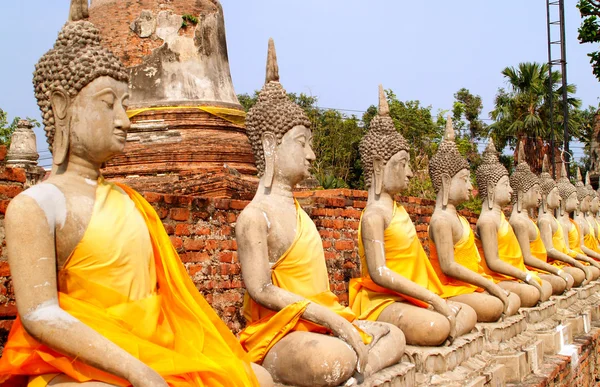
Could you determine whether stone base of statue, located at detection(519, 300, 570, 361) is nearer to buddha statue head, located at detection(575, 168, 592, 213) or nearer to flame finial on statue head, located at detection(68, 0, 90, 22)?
flame finial on statue head, located at detection(68, 0, 90, 22)

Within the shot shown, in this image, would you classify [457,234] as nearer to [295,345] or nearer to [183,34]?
[295,345]

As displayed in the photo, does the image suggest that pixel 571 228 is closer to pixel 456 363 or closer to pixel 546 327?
pixel 546 327

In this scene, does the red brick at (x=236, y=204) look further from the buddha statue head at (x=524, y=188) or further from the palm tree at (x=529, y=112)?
the palm tree at (x=529, y=112)

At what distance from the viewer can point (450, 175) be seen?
709cm

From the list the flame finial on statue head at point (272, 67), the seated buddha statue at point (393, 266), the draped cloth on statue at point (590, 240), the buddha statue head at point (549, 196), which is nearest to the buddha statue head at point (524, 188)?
the buddha statue head at point (549, 196)

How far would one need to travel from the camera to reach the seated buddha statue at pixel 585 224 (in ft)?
40.6

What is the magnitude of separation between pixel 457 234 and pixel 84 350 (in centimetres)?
467

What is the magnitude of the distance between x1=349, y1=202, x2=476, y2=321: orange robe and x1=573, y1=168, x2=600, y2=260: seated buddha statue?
293 inches

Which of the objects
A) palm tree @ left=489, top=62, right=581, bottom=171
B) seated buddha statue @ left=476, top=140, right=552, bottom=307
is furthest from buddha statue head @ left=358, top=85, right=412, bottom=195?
palm tree @ left=489, top=62, right=581, bottom=171

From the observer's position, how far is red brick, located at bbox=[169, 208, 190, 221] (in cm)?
544

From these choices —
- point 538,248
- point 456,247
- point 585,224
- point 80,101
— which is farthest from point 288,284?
point 585,224

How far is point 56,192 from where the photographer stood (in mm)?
3021

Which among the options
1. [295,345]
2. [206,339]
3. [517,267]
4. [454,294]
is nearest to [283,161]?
[295,345]

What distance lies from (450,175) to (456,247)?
2.35ft
